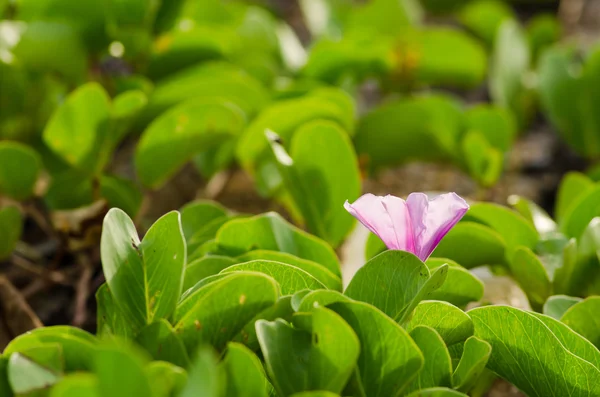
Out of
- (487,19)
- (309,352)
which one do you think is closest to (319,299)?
(309,352)

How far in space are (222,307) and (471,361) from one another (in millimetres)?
165

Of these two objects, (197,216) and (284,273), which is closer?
(284,273)

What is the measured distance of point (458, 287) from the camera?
657 mm

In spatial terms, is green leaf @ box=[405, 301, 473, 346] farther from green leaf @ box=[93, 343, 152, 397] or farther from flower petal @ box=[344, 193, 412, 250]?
green leaf @ box=[93, 343, 152, 397]

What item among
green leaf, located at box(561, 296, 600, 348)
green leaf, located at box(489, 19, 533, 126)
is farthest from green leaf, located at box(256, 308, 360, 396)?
green leaf, located at box(489, 19, 533, 126)

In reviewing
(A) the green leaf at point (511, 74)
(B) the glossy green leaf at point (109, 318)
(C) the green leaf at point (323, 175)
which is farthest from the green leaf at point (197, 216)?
(A) the green leaf at point (511, 74)

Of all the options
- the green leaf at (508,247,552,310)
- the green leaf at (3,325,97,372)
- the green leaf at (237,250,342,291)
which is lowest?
the green leaf at (508,247,552,310)

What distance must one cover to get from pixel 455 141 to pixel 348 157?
322 millimetres

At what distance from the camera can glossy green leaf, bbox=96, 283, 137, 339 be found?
23.5 inches

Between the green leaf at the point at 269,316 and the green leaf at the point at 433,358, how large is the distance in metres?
0.08

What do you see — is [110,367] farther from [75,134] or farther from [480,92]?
[480,92]

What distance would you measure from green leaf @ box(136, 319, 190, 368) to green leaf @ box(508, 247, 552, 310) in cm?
33

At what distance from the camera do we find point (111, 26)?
A: 3.57ft

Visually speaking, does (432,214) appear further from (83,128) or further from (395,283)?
(83,128)
